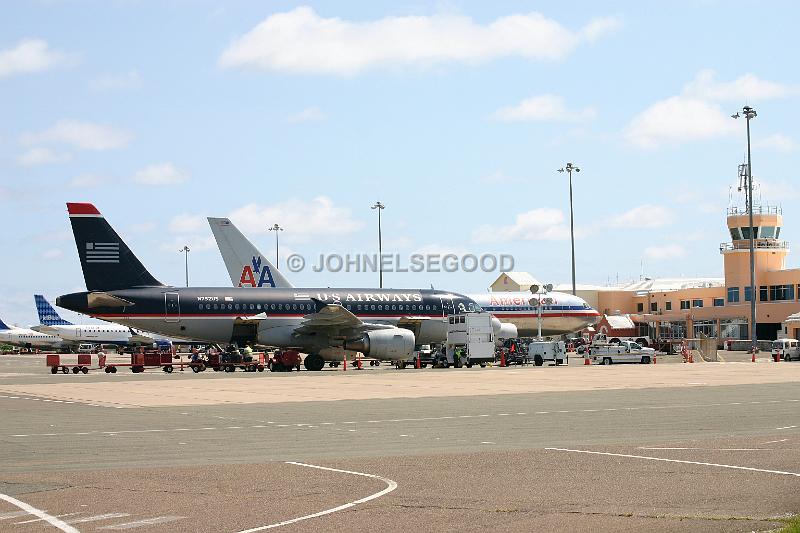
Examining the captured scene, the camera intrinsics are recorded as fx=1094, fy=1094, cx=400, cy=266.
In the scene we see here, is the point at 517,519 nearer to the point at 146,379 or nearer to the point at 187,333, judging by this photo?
the point at 146,379

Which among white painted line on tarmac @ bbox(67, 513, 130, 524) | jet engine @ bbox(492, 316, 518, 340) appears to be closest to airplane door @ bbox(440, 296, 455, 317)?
jet engine @ bbox(492, 316, 518, 340)

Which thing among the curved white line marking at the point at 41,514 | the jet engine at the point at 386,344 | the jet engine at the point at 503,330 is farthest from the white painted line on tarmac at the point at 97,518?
the jet engine at the point at 503,330

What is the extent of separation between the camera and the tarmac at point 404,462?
10719 mm

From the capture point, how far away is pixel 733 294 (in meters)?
98.6

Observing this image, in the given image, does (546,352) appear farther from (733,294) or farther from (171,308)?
(733,294)

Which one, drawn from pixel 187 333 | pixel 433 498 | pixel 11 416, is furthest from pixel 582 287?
pixel 433 498

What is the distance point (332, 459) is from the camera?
15406 millimetres

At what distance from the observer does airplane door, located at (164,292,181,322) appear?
52.2 metres

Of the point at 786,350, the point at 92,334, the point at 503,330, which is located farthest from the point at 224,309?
the point at 92,334

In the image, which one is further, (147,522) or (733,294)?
(733,294)

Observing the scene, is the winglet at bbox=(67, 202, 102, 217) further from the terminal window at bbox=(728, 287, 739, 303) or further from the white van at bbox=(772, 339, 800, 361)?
the terminal window at bbox=(728, 287, 739, 303)

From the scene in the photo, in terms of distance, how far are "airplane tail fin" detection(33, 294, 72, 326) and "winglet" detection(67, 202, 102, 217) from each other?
6109 cm

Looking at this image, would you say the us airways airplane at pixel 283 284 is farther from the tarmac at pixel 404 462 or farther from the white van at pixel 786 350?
the tarmac at pixel 404 462

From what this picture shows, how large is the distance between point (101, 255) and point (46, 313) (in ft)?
207
